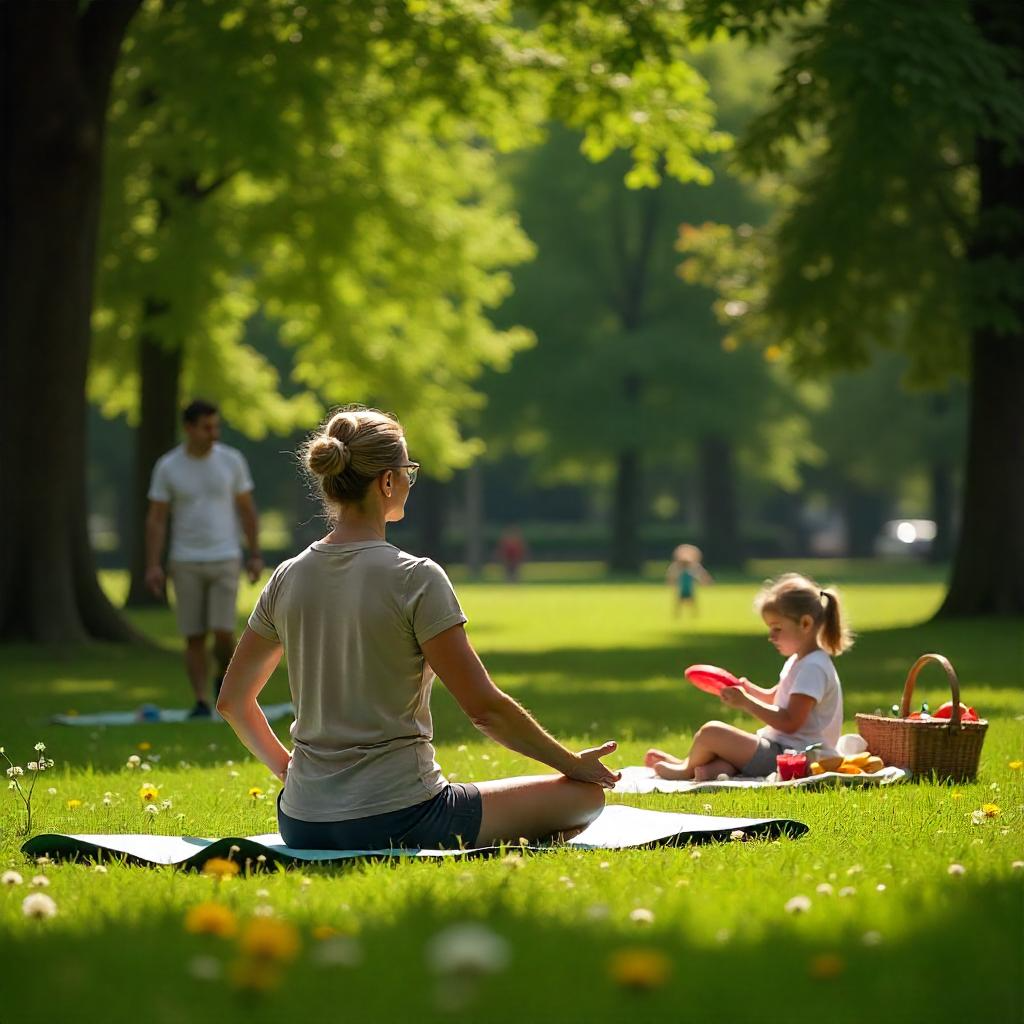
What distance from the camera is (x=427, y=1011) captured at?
3609 mm

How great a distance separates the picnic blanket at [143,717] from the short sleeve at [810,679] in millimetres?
4305

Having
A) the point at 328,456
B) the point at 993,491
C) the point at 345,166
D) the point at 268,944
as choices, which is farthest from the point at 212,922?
the point at 345,166

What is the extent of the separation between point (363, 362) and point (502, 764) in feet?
67.4

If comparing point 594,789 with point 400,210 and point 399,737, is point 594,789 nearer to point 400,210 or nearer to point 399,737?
point 399,737

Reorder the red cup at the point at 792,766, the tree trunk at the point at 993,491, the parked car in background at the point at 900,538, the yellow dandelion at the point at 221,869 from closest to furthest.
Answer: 1. the yellow dandelion at the point at 221,869
2. the red cup at the point at 792,766
3. the tree trunk at the point at 993,491
4. the parked car in background at the point at 900,538

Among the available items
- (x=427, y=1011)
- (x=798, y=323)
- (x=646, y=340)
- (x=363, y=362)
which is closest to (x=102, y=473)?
(x=646, y=340)

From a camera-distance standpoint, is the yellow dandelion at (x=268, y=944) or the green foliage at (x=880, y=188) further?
the green foliage at (x=880, y=188)

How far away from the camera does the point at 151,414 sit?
26891mm

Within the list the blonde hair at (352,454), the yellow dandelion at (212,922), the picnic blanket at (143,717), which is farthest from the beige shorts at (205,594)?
the yellow dandelion at (212,922)

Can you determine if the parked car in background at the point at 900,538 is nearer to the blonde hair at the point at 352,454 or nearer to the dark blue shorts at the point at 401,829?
the dark blue shorts at the point at 401,829

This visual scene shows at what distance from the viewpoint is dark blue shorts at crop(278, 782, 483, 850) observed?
583 centimetres

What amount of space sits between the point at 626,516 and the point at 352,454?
1853 inches

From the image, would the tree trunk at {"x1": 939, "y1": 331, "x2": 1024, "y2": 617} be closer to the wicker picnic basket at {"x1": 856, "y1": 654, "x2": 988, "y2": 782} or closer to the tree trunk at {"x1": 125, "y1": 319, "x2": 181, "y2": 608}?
the tree trunk at {"x1": 125, "y1": 319, "x2": 181, "y2": 608}

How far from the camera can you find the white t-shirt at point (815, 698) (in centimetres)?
828
